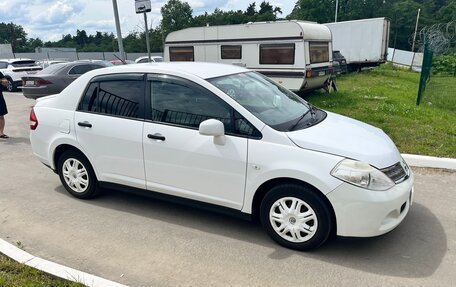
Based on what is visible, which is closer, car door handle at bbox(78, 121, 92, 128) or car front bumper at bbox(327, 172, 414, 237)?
car front bumper at bbox(327, 172, 414, 237)

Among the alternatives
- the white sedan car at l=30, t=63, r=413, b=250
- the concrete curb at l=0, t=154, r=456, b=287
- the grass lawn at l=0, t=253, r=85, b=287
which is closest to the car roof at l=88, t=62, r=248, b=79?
the white sedan car at l=30, t=63, r=413, b=250

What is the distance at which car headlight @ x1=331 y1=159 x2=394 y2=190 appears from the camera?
3131mm

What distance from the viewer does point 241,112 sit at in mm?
3561

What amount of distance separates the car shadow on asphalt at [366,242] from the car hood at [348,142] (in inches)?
28.8

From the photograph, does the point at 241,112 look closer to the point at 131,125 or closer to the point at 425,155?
the point at 131,125

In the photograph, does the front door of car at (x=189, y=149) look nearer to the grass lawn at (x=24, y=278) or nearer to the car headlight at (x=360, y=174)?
the car headlight at (x=360, y=174)

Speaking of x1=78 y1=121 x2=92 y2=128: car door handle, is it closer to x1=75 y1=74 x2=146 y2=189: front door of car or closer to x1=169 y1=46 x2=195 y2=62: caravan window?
x1=75 y1=74 x2=146 y2=189: front door of car

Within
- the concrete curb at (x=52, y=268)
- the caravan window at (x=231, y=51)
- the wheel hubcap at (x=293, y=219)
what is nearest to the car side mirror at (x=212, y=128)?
the wheel hubcap at (x=293, y=219)

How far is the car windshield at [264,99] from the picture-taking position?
368 cm

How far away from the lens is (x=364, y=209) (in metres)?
3.12

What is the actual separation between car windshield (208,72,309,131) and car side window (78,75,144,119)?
2.88ft

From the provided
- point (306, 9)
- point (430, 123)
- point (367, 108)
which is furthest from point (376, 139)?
point (306, 9)

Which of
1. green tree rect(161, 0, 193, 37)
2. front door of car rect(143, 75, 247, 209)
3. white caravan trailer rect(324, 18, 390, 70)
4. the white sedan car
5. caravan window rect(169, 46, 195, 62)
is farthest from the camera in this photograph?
green tree rect(161, 0, 193, 37)

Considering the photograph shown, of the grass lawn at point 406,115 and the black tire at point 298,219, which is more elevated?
the black tire at point 298,219
